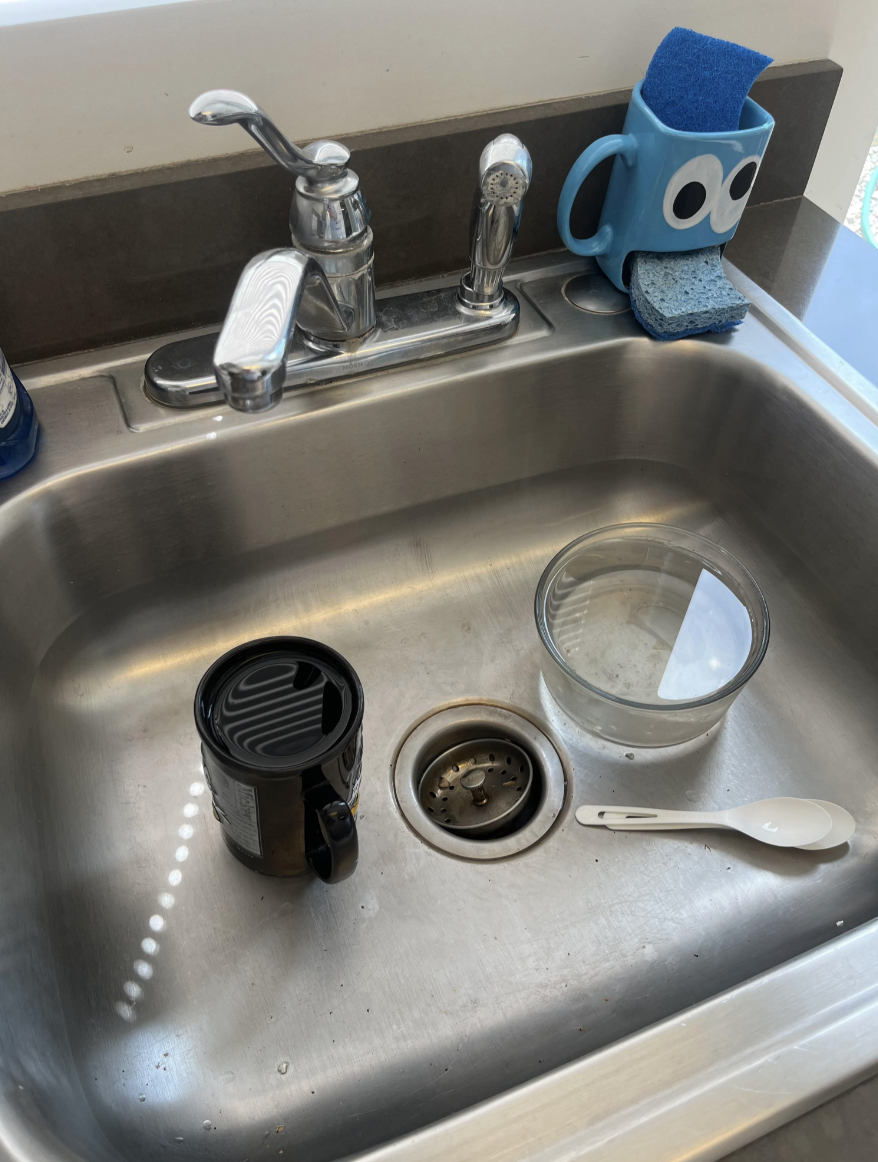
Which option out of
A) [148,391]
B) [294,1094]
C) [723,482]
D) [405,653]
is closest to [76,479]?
[148,391]

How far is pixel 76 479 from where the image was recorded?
0.59 m

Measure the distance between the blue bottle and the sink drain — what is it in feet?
1.09

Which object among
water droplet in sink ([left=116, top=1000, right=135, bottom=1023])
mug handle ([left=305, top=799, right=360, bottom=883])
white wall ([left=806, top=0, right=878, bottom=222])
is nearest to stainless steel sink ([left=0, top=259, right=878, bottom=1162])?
water droplet in sink ([left=116, top=1000, right=135, bottom=1023])

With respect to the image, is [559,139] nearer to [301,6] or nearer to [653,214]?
[653,214]

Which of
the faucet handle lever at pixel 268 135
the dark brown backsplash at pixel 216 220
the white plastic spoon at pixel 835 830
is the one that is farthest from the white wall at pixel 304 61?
the white plastic spoon at pixel 835 830

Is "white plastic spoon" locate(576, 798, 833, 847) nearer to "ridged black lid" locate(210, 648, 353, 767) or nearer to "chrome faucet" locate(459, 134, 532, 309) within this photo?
"ridged black lid" locate(210, 648, 353, 767)

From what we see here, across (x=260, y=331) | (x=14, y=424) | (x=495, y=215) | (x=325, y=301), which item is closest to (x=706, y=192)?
(x=495, y=215)

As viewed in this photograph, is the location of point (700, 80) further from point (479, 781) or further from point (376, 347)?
point (479, 781)

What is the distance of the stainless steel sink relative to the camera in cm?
42

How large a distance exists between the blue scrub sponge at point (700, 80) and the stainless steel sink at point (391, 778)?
0.50 ft

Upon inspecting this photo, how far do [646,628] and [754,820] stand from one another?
0.58 ft

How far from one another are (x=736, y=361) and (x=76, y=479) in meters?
0.50

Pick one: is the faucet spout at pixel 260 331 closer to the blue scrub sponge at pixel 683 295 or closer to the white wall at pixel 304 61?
the white wall at pixel 304 61

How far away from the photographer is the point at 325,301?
0.59m
